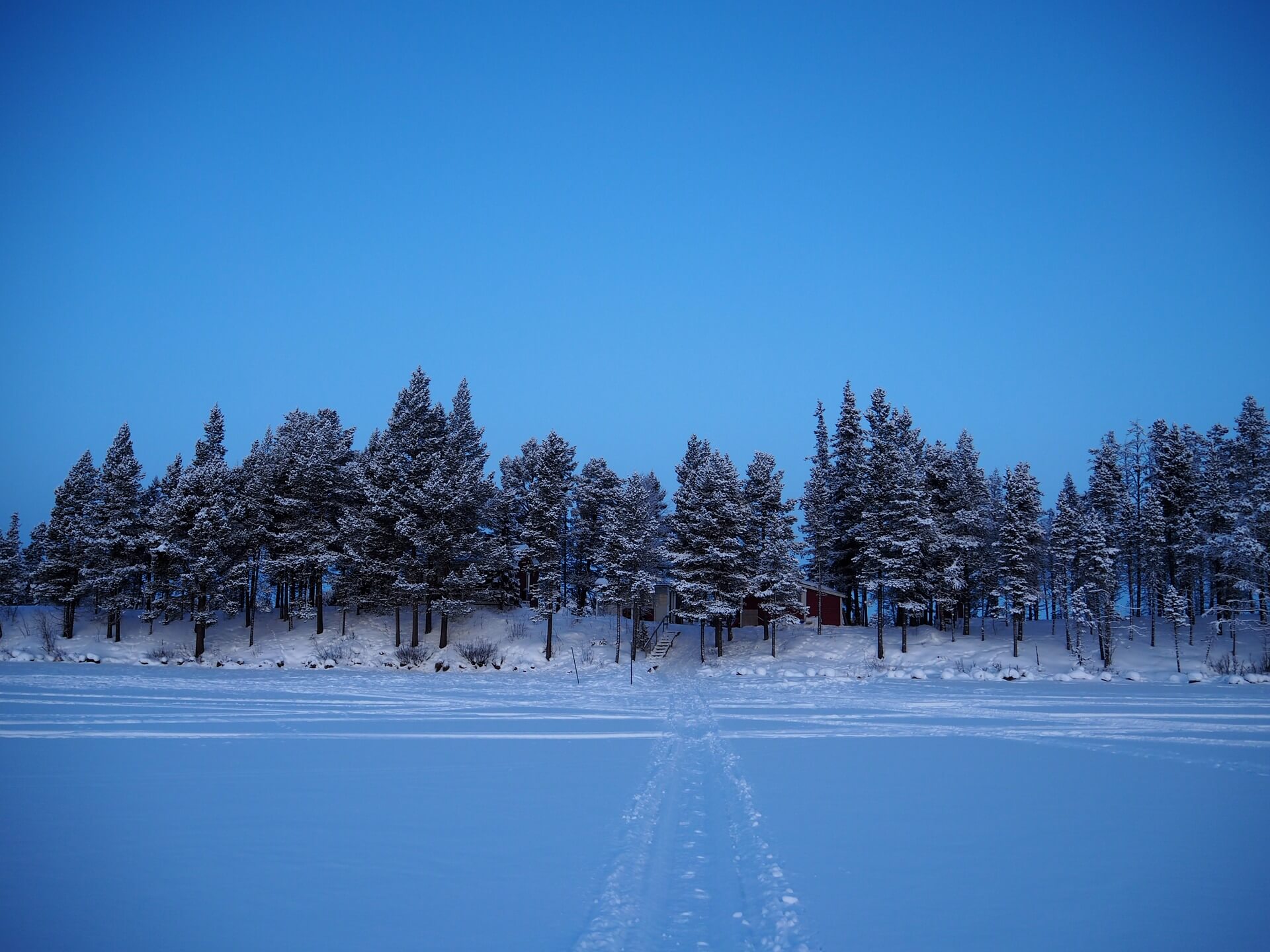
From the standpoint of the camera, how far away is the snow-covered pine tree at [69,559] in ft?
157

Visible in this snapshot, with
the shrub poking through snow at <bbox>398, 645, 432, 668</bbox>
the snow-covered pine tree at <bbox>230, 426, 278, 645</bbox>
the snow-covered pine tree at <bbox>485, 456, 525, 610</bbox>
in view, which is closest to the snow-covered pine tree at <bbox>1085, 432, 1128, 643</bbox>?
the snow-covered pine tree at <bbox>485, 456, 525, 610</bbox>

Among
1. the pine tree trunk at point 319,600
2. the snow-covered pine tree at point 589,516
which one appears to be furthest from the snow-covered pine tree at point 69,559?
the snow-covered pine tree at point 589,516

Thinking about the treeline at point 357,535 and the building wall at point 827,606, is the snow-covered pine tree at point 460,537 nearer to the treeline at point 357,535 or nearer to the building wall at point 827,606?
the treeline at point 357,535

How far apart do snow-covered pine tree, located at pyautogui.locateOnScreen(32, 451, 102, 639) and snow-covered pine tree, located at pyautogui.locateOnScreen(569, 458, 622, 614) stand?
31.8 m

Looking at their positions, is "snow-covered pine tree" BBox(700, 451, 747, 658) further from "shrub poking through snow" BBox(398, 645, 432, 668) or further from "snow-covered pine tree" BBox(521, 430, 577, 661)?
"shrub poking through snow" BBox(398, 645, 432, 668)

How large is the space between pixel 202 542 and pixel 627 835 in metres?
44.8

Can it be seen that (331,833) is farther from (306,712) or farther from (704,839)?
(306,712)

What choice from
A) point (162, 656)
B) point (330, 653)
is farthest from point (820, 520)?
point (162, 656)

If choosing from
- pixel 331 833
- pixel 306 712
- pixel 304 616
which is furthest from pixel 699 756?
pixel 304 616

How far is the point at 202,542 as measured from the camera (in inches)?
1773

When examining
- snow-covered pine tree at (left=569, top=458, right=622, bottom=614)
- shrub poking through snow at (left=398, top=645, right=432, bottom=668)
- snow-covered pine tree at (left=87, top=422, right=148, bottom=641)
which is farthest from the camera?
snow-covered pine tree at (left=569, top=458, right=622, bottom=614)

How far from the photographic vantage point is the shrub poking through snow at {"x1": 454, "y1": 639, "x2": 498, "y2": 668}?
43844mm

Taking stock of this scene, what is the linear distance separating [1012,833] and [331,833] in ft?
27.3

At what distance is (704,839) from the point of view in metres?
8.80
